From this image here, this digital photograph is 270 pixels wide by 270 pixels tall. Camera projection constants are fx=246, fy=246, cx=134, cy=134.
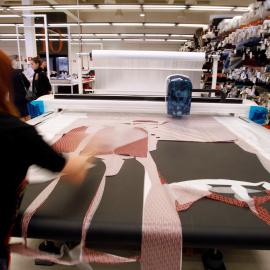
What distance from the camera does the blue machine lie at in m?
1.87

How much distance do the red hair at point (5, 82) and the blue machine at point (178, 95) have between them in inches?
53.5

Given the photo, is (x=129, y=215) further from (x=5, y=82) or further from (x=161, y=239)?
(x=5, y=82)

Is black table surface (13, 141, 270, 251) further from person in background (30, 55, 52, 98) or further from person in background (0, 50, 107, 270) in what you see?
person in background (30, 55, 52, 98)

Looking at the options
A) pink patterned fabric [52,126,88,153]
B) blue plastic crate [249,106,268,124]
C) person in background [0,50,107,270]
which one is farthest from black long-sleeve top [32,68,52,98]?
person in background [0,50,107,270]

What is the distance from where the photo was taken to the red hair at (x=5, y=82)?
Result: 66 centimetres

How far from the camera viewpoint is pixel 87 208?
29.7 inches

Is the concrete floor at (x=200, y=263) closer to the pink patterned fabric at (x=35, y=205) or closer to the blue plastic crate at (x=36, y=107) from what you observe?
the pink patterned fabric at (x=35, y=205)

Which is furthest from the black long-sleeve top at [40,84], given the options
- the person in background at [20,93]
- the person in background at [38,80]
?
the person in background at [20,93]

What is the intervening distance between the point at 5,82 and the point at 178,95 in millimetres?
1423

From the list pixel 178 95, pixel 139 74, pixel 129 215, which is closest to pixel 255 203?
pixel 129 215

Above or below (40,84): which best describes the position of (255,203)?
below

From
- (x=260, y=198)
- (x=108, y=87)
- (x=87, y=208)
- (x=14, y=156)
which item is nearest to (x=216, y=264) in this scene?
(x=260, y=198)

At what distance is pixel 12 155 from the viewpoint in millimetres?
663

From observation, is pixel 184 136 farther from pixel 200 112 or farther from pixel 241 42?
pixel 241 42
